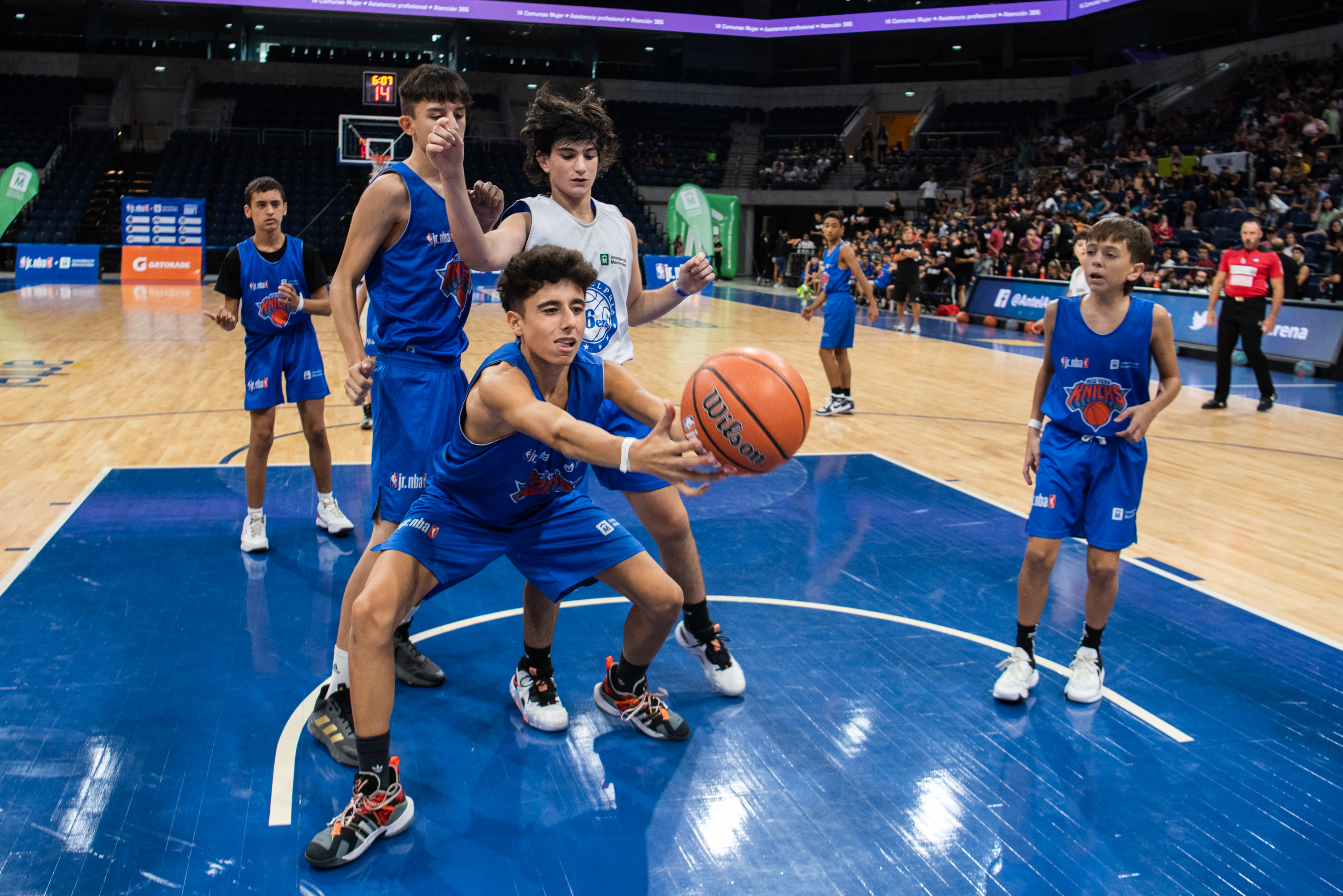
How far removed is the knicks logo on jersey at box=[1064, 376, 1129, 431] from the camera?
11.7 ft

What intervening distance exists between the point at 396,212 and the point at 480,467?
3.29 feet

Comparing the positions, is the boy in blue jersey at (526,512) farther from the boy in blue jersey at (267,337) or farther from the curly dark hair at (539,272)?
the boy in blue jersey at (267,337)

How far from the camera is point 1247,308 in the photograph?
953 centimetres

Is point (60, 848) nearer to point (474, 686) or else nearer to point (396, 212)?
point (474, 686)

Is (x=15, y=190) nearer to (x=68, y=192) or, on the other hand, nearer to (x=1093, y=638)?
(x=68, y=192)

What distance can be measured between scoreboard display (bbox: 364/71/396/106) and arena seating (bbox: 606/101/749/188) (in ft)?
32.8

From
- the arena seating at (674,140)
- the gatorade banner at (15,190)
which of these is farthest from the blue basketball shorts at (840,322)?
the arena seating at (674,140)

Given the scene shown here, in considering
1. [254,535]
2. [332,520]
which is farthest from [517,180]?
[254,535]

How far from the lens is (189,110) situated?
29.9 meters

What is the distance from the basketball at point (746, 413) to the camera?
2.25m

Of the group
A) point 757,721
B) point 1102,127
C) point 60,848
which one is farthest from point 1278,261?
point 1102,127

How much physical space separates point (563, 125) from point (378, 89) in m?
21.9

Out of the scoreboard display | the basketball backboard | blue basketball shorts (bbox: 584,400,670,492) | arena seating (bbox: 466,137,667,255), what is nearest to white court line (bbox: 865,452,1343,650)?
blue basketball shorts (bbox: 584,400,670,492)

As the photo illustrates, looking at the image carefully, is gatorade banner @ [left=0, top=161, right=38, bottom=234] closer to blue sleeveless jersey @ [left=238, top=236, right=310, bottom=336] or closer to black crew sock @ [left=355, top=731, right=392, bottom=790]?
blue sleeveless jersey @ [left=238, top=236, right=310, bottom=336]
